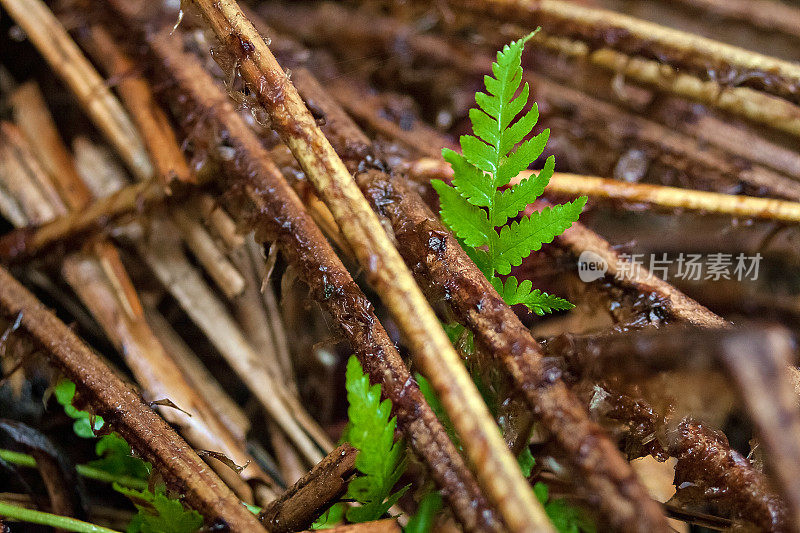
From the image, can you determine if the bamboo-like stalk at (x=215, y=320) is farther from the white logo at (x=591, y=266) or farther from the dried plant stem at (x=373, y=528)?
the white logo at (x=591, y=266)

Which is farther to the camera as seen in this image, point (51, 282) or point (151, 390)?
point (51, 282)

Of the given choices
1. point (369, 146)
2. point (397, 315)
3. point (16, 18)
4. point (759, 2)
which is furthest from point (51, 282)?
point (759, 2)

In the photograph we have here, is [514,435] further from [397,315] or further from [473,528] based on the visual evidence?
[397,315]

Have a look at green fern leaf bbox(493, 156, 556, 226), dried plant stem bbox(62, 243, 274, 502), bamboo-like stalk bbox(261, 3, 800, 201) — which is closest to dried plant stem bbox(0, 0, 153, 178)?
dried plant stem bbox(62, 243, 274, 502)

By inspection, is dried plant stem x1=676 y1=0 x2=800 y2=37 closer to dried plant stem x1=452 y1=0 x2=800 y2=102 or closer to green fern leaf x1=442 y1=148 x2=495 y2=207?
dried plant stem x1=452 y1=0 x2=800 y2=102

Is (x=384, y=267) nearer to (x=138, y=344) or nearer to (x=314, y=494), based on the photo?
(x=314, y=494)

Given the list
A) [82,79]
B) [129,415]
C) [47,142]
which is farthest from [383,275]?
[47,142]
